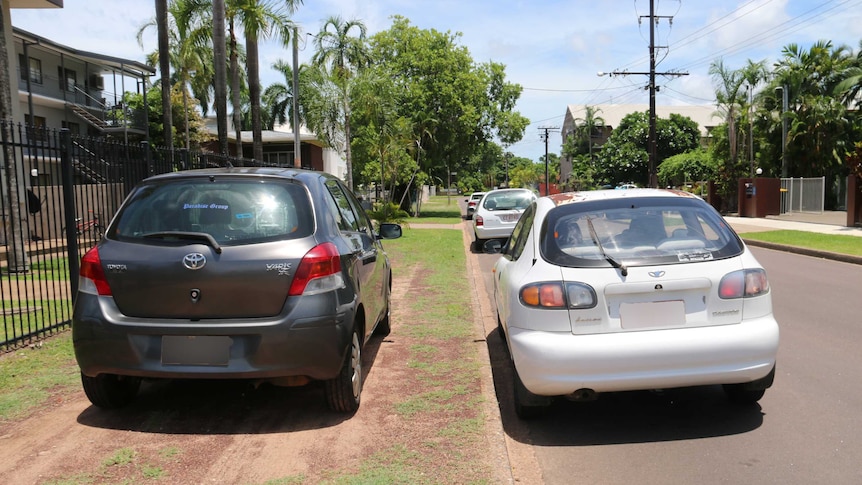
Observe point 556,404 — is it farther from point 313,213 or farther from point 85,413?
point 85,413

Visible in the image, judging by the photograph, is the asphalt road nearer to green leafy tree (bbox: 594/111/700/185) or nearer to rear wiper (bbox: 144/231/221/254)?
rear wiper (bbox: 144/231/221/254)

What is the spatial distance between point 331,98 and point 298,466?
25526 millimetres

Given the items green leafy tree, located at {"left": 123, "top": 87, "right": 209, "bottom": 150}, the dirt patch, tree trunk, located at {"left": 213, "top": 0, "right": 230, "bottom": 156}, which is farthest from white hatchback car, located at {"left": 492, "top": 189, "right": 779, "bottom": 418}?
green leafy tree, located at {"left": 123, "top": 87, "right": 209, "bottom": 150}

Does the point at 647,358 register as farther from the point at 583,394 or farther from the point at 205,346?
the point at 205,346

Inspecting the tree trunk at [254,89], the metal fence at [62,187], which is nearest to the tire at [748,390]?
the metal fence at [62,187]

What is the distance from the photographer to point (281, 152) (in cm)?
4603

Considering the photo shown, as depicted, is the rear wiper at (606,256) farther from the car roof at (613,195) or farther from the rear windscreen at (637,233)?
the car roof at (613,195)

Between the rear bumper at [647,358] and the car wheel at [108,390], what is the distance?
276cm

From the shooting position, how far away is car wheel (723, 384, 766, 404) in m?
4.59

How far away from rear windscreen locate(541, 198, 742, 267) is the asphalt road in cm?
113

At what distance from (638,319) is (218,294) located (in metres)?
2.58

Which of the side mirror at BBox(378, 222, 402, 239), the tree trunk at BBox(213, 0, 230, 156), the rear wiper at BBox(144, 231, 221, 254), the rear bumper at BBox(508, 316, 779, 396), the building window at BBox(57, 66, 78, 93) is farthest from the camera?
the building window at BBox(57, 66, 78, 93)

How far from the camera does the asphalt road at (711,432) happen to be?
3.79 m

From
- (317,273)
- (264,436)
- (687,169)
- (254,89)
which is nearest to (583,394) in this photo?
(317,273)
